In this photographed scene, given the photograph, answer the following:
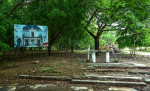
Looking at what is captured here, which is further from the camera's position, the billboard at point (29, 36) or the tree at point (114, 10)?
the billboard at point (29, 36)

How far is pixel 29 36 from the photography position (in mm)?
9266

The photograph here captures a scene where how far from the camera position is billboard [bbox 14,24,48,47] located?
8898mm

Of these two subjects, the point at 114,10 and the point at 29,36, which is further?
the point at 29,36

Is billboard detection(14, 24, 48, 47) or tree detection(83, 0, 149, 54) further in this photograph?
billboard detection(14, 24, 48, 47)

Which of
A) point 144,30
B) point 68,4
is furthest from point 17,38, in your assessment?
point 144,30

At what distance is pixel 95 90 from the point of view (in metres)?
4.26

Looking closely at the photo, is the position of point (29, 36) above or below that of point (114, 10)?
below

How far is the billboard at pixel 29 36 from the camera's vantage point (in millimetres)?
8898

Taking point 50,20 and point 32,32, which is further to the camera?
point 50,20

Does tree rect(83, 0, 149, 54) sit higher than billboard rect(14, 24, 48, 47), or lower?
higher

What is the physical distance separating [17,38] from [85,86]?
695 centimetres

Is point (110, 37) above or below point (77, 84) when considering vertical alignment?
above

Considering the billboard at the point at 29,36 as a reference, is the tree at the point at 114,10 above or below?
above

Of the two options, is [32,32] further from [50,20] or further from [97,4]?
[97,4]
